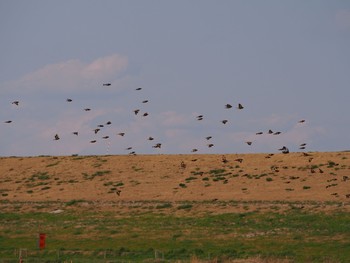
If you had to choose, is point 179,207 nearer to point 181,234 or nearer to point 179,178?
point 181,234

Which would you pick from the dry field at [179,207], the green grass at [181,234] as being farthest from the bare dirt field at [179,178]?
the green grass at [181,234]

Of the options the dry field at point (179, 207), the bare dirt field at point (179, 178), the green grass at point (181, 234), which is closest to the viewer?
the green grass at point (181, 234)

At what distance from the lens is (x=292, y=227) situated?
68188mm

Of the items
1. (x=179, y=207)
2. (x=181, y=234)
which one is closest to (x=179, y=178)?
(x=179, y=207)

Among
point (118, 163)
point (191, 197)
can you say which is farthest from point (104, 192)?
point (118, 163)

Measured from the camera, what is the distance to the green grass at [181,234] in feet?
188

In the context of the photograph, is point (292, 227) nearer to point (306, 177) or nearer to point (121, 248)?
point (121, 248)

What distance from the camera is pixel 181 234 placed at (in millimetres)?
66000

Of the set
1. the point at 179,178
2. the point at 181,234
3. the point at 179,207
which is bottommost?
the point at 181,234

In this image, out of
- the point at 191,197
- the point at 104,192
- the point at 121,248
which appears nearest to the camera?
the point at 121,248

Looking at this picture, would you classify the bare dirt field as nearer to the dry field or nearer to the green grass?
the dry field

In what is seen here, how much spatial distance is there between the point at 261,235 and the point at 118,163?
61783 mm

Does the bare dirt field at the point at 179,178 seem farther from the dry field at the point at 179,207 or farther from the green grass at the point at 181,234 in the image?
the green grass at the point at 181,234

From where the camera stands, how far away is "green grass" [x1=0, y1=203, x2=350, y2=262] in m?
57.4
